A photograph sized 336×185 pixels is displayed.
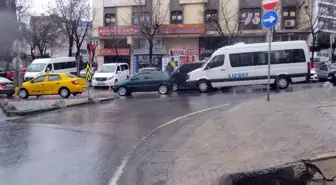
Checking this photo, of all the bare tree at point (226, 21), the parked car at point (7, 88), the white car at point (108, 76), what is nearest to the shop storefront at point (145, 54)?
the bare tree at point (226, 21)

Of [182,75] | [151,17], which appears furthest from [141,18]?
[182,75]

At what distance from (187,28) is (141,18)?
5.47 metres

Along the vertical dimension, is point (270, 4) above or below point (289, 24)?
below

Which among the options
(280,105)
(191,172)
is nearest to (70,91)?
(280,105)

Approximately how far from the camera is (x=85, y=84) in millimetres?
22078

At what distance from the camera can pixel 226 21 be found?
37.3m

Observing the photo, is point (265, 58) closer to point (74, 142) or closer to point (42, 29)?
point (74, 142)

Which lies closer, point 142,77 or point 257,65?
point 257,65

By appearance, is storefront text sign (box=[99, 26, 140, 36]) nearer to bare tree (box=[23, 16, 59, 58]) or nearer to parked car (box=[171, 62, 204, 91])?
bare tree (box=[23, 16, 59, 58])

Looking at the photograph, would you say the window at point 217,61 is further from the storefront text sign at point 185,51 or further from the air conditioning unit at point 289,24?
the air conditioning unit at point 289,24

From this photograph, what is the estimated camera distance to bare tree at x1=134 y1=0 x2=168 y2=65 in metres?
38.0

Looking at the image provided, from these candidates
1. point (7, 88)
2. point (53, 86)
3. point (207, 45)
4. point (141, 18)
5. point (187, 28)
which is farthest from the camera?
point (141, 18)

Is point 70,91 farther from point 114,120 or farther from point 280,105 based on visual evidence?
point 280,105

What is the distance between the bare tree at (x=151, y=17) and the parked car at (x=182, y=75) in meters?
15.5
